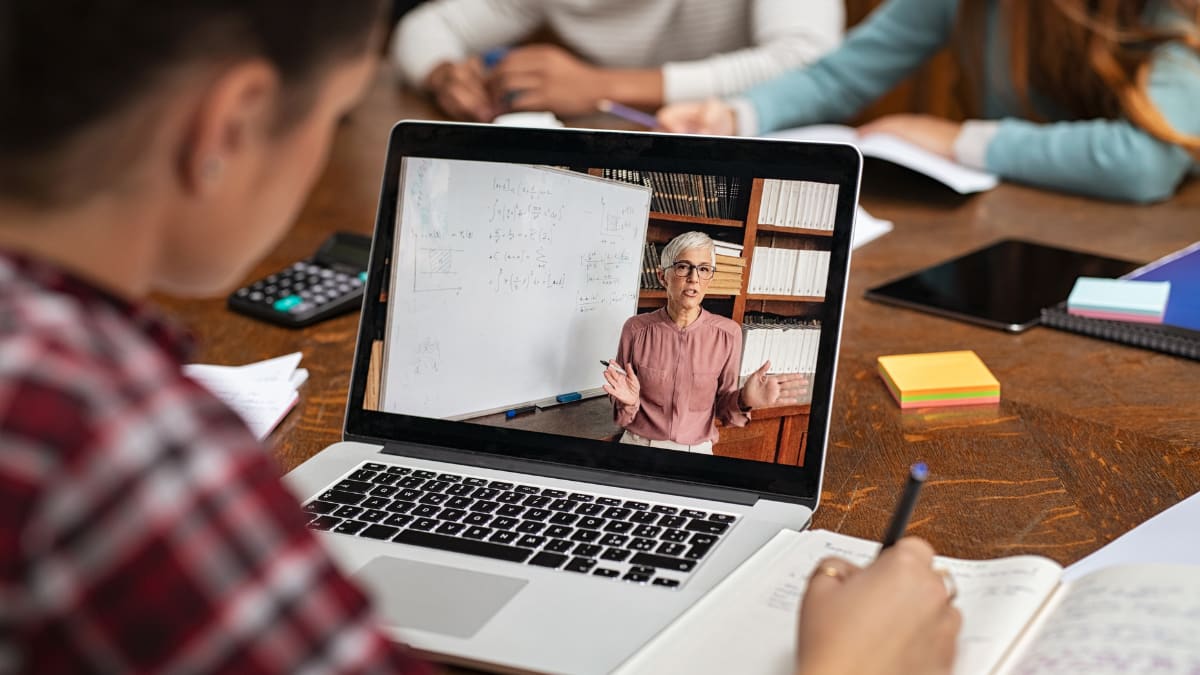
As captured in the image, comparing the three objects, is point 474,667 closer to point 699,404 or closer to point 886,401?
point 699,404

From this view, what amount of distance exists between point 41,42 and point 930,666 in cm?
43

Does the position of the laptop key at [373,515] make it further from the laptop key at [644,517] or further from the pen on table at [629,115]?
the pen on table at [629,115]

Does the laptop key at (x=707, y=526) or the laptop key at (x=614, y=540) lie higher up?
the laptop key at (x=707, y=526)

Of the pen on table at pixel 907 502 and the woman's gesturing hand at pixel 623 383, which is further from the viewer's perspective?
the woman's gesturing hand at pixel 623 383

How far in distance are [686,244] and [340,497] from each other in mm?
282

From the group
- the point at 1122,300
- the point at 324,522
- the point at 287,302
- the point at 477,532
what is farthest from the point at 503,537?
the point at 1122,300

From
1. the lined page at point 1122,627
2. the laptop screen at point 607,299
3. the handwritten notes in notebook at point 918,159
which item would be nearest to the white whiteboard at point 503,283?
the laptop screen at point 607,299

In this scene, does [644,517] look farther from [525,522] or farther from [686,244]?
[686,244]

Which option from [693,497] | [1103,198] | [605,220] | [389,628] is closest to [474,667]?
[389,628]

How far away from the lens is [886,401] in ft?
2.99

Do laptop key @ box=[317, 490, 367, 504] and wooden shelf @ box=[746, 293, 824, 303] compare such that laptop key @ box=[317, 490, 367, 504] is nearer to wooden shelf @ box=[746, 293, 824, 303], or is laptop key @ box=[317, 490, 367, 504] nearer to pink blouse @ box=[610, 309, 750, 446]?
pink blouse @ box=[610, 309, 750, 446]

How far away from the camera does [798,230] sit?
29.1 inches

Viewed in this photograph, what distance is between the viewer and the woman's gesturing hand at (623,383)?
746mm

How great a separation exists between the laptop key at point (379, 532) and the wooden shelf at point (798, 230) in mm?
304
